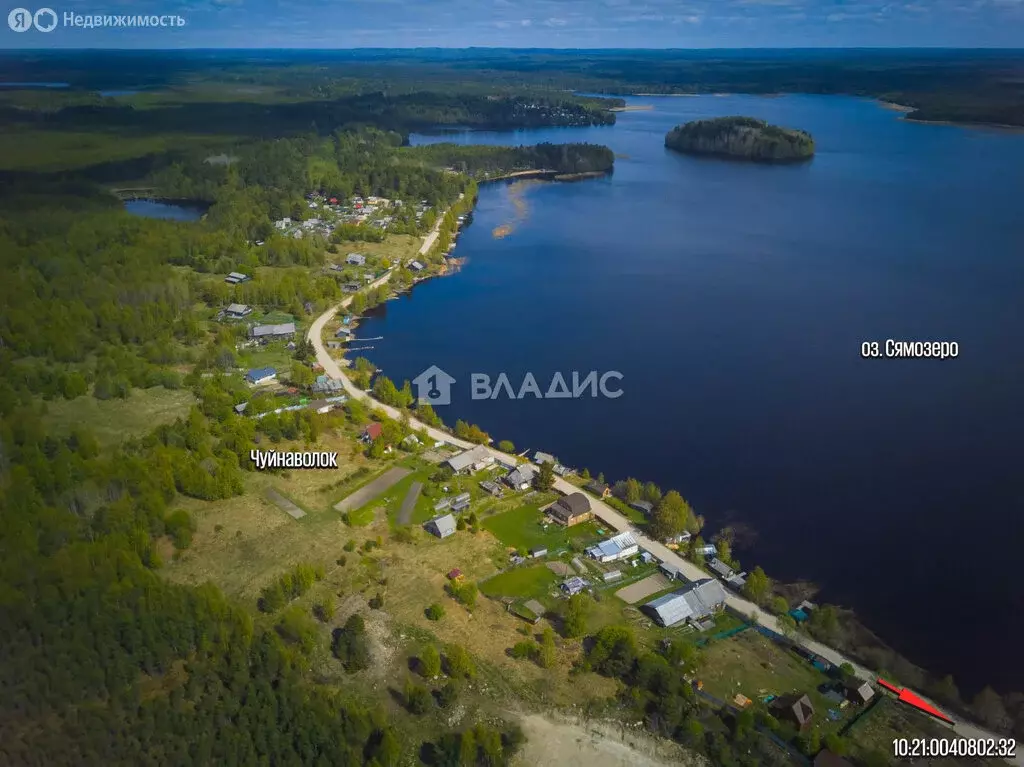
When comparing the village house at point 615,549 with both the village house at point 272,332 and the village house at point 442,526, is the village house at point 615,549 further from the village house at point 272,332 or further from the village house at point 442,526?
the village house at point 272,332

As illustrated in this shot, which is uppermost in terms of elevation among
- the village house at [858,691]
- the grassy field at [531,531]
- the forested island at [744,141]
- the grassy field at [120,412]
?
the forested island at [744,141]

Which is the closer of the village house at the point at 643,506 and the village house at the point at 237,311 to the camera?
the village house at the point at 643,506

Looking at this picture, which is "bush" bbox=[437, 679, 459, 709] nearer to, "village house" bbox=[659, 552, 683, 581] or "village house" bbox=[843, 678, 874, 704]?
"village house" bbox=[659, 552, 683, 581]

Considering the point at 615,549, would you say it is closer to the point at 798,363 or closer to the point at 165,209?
the point at 798,363

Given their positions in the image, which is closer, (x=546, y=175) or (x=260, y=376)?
(x=260, y=376)

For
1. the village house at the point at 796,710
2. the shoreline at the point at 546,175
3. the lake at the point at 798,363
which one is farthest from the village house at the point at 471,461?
the shoreline at the point at 546,175

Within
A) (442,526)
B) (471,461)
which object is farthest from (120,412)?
(442,526)

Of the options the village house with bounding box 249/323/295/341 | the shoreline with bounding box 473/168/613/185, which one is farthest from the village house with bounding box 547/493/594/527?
the shoreline with bounding box 473/168/613/185
